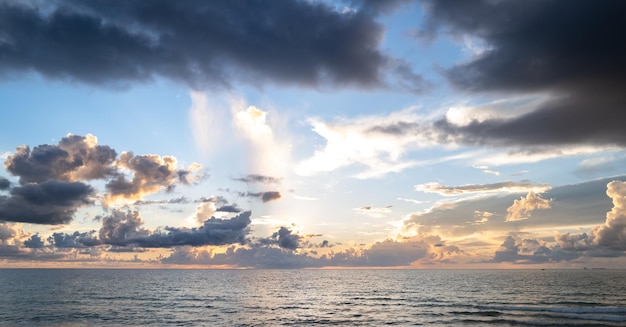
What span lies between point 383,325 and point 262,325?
2039 centimetres

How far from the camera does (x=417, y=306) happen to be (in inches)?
3484

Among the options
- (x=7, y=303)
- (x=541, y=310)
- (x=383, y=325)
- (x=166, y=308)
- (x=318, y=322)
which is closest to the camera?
(x=383, y=325)

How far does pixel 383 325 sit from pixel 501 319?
2102 centimetres

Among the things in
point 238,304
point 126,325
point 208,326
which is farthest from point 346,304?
point 126,325

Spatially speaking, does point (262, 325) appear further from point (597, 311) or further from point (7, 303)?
point (7, 303)

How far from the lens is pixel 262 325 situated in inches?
2544

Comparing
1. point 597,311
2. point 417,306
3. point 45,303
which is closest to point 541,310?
point 597,311

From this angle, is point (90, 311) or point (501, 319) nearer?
point (501, 319)

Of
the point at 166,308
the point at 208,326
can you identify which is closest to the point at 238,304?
the point at 166,308

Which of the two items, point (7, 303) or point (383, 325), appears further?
point (7, 303)

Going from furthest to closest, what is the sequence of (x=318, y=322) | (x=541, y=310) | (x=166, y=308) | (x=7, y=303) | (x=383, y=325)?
1. (x=7, y=303)
2. (x=166, y=308)
3. (x=541, y=310)
4. (x=318, y=322)
5. (x=383, y=325)

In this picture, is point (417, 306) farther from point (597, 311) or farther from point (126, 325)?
point (126, 325)

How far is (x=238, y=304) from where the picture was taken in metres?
95.9

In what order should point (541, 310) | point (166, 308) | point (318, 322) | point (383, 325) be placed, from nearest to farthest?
point (383, 325) → point (318, 322) → point (541, 310) → point (166, 308)
